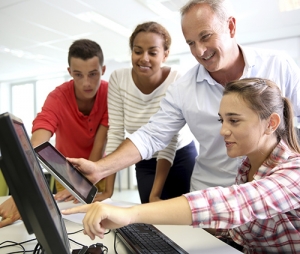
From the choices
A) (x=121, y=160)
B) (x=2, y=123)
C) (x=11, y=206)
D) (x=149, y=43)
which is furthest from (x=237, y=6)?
(x=2, y=123)

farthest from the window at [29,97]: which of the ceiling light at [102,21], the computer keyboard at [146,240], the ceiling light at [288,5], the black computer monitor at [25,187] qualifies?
the black computer monitor at [25,187]

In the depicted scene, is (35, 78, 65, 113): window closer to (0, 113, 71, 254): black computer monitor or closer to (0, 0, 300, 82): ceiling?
(0, 0, 300, 82): ceiling

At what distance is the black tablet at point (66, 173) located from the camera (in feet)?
3.07

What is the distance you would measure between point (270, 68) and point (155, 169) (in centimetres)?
81

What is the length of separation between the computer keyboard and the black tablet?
17 cm

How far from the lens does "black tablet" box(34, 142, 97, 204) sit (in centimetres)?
94

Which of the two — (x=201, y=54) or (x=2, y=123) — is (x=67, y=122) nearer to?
(x=201, y=54)

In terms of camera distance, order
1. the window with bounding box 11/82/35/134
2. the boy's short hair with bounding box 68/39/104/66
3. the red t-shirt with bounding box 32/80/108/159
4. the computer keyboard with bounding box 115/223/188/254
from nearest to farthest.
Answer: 1. the computer keyboard with bounding box 115/223/188/254
2. the boy's short hair with bounding box 68/39/104/66
3. the red t-shirt with bounding box 32/80/108/159
4. the window with bounding box 11/82/35/134

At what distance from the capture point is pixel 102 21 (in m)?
4.20

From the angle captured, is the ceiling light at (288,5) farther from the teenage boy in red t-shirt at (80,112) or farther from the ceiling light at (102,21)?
the teenage boy in red t-shirt at (80,112)

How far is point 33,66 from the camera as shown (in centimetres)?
668

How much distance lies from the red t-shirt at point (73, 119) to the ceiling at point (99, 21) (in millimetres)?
1146

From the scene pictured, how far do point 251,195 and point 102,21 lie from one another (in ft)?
12.6

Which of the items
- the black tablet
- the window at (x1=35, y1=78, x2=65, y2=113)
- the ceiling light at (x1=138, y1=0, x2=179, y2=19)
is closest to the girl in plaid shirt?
the black tablet
